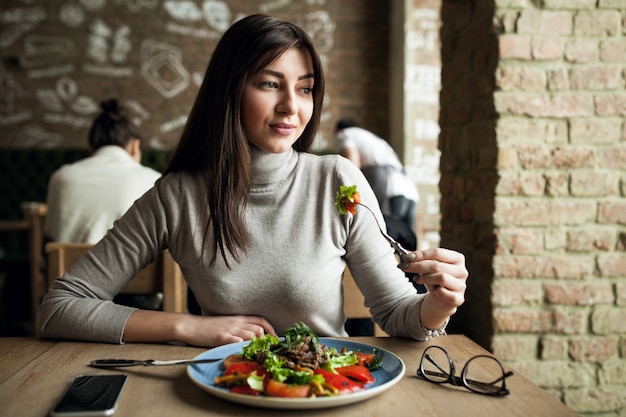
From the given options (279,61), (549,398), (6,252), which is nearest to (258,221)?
(279,61)

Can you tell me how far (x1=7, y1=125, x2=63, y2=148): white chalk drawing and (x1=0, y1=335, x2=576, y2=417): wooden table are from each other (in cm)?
456

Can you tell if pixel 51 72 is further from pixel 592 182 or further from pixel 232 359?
pixel 232 359

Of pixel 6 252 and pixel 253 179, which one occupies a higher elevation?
pixel 253 179

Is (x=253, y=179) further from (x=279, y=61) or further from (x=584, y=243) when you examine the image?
(x=584, y=243)

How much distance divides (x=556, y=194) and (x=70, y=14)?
4.83 metres

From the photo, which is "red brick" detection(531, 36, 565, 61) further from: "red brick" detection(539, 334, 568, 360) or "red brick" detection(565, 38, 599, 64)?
"red brick" detection(539, 334, 568, 360)

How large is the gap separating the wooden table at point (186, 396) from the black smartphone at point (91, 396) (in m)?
0.02

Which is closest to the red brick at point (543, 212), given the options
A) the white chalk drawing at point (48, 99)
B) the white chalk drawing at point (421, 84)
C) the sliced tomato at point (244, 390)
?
the sliced tomato at point (244, 390)

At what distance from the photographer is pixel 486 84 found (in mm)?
1528

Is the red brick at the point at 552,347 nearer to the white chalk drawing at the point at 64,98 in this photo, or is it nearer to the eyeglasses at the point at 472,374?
the eyeglasses at the point at 472,374

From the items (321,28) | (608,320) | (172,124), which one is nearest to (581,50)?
(608,320)

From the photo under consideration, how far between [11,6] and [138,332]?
4.98 m

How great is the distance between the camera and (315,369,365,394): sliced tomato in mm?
735

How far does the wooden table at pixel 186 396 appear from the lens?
27.8 inches
